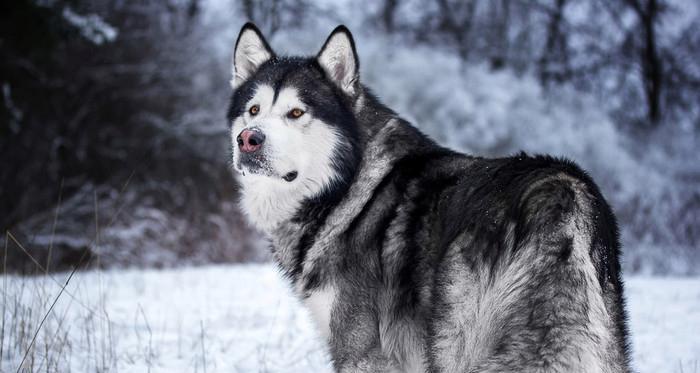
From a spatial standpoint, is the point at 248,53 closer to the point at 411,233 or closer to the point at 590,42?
the point at 411,233

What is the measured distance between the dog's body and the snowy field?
891 mm

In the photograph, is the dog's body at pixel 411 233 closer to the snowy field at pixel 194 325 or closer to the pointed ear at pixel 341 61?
the pointed ear at pixel 341 61

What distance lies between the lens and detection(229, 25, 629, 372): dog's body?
2076mm

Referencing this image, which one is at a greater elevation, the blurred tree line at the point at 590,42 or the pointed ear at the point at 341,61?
the blurred tree line at the point at 590,42

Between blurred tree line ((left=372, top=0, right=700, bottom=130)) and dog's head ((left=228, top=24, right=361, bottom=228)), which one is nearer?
dog's head ((left=228, top=24, right=361, bottom=228))

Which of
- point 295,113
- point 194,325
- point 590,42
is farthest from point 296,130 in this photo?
point 590,42

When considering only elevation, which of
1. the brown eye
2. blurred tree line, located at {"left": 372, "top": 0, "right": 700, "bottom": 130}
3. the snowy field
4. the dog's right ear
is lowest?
the snowy field

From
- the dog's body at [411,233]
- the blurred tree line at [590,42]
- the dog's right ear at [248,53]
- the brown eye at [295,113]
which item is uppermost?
the blurred tree line at [590,42]

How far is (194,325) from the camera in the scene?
17.2 ft

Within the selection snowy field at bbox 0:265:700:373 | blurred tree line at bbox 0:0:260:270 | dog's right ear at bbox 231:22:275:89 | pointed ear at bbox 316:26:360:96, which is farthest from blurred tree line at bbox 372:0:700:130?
pointed ear at bbox 316:26:360:96

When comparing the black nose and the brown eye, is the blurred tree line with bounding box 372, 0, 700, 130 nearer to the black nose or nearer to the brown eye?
the brown eye

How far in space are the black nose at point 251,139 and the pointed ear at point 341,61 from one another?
64 centimetres

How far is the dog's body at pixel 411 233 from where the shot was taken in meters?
2.08

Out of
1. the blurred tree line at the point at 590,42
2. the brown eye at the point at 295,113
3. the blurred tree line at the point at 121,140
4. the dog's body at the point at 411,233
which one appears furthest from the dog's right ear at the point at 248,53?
the blurred tree line at the point at 590,42
